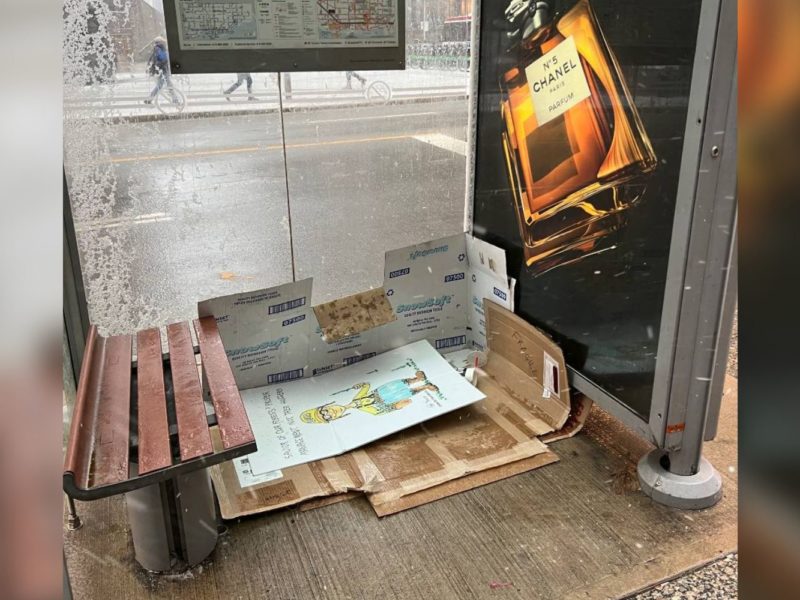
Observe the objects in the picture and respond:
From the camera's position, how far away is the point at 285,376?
3.00 m

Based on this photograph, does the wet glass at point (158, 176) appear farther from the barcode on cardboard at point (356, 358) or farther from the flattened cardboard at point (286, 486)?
the flattened cardboard at point (286, 486)

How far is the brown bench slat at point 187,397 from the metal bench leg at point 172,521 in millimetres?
171

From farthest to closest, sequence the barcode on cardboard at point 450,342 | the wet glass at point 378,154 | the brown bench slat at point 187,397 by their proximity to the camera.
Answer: the barcode on cardboard at point 450,342 → the wet glass at point 378,154 → the brown bench slat at point 187,397

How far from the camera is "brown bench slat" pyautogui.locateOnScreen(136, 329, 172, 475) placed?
179 cm

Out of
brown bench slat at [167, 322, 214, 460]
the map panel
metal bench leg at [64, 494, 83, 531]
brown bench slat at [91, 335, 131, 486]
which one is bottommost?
metal bench leg at [64, 494, 83, 531]

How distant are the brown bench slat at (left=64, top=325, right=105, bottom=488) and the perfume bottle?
5.74 feet

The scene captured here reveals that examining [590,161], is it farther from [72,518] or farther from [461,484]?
[72,518]

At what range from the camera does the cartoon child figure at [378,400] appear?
2760 mm

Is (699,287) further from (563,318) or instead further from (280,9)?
(280,9)

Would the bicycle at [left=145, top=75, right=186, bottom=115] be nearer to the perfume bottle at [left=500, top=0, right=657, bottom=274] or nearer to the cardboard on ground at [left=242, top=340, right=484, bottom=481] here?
the cardboard on ground at [left=242, top=340, right=484, bottom=481]

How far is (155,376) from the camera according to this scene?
2227 mm

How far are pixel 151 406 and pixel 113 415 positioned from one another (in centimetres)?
11

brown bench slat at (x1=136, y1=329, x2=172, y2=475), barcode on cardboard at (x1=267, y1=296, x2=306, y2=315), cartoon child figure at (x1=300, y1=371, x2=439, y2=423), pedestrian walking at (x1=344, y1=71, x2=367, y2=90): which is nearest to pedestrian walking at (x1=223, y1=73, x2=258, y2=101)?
pedestrian walking at (x1=344, y1=71, x2=367, y2=90)

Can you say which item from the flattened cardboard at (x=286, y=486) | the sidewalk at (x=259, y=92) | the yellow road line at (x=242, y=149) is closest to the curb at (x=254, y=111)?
the sidewalk at (x=259, y=92)
